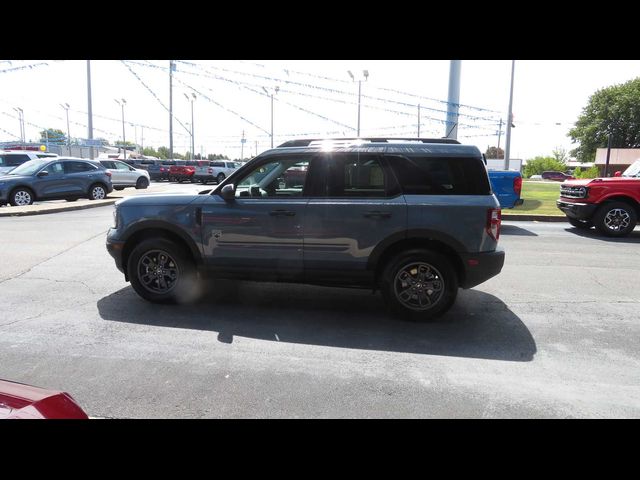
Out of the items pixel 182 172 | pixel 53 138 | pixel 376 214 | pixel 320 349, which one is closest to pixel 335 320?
pixel 320 349

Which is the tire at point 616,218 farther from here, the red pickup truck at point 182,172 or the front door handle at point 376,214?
the red pickup truck at point 182,172

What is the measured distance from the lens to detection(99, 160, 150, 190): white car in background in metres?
24.9

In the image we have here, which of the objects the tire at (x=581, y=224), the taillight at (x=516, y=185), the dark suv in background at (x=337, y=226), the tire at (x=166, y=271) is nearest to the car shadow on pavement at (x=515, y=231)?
the taillight at (x=516, y=185)

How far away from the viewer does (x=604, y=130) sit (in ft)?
212

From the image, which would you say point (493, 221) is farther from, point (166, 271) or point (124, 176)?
point (124, 176)

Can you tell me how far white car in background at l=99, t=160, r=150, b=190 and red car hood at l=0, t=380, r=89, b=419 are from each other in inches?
978

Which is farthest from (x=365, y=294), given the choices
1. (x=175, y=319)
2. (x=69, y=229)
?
(x=69, y=229)

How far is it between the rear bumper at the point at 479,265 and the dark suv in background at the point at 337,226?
0.04 ft

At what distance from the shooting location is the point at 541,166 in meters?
92.1

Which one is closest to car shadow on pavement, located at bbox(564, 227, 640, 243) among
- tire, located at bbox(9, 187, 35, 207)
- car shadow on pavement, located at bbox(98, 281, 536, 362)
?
car shadow on pavement, located at bbox(98, 281, 536, 362)

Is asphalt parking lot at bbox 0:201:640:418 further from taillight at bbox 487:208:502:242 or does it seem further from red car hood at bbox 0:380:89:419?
red car hood at bbox 0:380:89:419

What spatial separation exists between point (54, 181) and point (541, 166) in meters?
93.4
